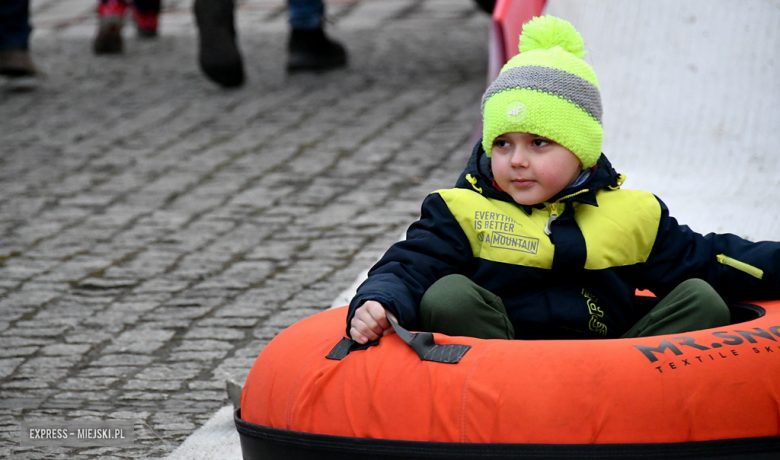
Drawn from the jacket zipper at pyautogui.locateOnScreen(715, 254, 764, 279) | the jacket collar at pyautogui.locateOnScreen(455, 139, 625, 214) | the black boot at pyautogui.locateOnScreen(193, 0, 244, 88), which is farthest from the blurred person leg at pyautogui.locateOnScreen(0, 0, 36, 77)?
the jacket zipper at pyautogui.locateOnScreen(715, 254, 764, 279)

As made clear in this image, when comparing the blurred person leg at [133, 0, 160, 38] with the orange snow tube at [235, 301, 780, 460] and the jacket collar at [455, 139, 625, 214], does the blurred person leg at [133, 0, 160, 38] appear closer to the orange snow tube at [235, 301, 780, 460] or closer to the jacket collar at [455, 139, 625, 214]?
the jacket collar at [455, 139, 625, 214]

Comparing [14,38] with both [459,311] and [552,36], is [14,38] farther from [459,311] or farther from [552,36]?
[459,311]

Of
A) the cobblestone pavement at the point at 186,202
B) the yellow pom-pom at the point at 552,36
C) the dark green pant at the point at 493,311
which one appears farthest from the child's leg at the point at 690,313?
the cobblestone pavement at the point at 186,202

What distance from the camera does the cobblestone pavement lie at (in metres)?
3.11

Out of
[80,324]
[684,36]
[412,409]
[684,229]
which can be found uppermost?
[684,36]

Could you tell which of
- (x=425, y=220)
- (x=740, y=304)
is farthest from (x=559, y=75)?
(x=740, y=304)

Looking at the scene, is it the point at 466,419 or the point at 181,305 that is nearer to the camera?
the point at 466,419

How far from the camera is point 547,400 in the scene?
187 cm

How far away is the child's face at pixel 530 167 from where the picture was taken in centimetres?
234

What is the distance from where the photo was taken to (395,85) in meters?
6.82

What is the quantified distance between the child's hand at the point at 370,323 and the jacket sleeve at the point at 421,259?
0.04 metres

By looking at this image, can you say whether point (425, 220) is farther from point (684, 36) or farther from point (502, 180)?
point (684, 36)

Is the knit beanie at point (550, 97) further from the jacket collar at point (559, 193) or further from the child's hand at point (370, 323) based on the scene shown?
the child's hand at point (370, 323)

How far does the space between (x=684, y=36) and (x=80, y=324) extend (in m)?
2.62
